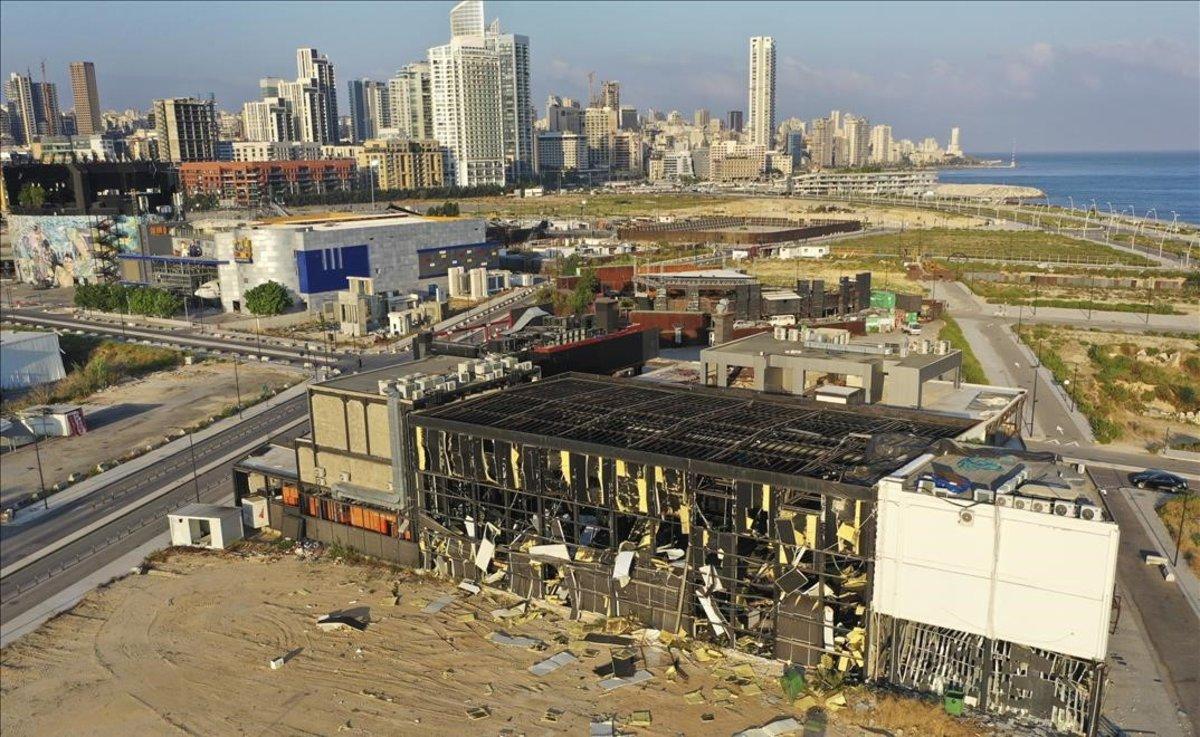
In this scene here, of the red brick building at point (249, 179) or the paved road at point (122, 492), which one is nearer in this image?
the paved road at point (122, 492)

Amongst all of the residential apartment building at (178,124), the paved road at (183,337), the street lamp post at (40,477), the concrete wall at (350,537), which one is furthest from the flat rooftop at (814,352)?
the residential apartment building at (178,124)

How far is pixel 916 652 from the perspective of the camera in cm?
1811

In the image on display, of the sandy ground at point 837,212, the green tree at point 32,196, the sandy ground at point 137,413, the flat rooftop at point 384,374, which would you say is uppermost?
the green tree at point 32,196

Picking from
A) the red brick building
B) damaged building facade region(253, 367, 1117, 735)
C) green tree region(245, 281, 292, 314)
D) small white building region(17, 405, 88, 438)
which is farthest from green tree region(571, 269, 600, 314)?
the red brick building

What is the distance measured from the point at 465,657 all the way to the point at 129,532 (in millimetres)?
13875

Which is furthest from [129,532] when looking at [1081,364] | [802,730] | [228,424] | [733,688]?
[1081,364]

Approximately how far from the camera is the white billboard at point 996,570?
16000 mm

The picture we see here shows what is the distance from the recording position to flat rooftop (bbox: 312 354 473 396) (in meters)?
26.7

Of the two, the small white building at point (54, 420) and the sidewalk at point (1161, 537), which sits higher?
the small white building at point (54, 420)

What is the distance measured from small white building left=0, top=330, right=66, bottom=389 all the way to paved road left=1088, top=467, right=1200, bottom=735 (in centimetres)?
4677

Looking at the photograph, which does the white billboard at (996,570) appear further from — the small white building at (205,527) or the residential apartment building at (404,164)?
the residential apartment building at (404,164)

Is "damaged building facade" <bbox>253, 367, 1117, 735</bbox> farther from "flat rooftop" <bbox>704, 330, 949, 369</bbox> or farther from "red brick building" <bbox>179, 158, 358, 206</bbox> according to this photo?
"red brick building" <bbox>179, 158, 358, 206</bbox>

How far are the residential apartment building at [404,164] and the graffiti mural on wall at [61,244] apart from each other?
97604 mm

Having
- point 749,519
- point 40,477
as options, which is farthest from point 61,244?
point 749,519
